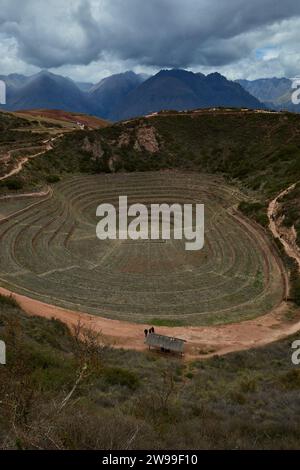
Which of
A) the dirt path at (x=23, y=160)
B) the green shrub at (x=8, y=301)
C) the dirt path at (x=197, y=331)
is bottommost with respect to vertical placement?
the dirt path at (x=197, y=331)

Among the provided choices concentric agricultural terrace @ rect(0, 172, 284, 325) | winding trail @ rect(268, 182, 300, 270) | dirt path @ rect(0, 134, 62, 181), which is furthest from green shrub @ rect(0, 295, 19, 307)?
dirt path @ rect(0, 134, 62, 181)

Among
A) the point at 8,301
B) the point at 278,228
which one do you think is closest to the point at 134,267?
the point at 8,301

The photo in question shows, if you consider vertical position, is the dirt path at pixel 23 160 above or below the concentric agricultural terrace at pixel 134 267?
above

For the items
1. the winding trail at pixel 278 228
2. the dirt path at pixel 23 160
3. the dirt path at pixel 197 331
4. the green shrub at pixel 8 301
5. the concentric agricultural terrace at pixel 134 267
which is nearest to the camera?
the dirt path at pixel 197 331

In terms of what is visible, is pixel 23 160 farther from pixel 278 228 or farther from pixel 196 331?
pixel 196 331

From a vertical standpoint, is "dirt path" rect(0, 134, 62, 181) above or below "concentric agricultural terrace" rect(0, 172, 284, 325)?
above

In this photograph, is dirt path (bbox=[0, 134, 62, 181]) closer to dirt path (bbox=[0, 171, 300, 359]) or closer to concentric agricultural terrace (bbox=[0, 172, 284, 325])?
concentric agricultural terrace (bbox=[0, 172, 284, 325])

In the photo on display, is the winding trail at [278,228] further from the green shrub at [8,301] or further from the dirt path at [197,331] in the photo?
the green shrub at [8,301]

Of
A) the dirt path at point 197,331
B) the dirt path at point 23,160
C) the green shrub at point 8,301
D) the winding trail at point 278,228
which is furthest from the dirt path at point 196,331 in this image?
the dirt path at point 23,160
